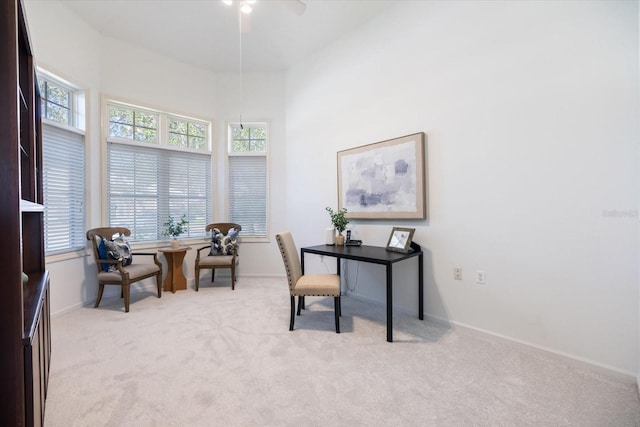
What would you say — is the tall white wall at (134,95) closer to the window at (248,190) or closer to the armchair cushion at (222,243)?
the window at (248,190)

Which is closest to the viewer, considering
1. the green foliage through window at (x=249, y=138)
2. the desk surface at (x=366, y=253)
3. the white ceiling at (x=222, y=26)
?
the desk surface at (x=366, y=253)

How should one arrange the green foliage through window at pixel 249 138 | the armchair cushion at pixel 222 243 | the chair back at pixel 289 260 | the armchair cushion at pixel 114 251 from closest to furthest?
the chair back at pixel 289 260, the armchair cushion at pixel 114 251, the armchair cushion at pixel 222 243, the green foliage through window at pixel 249 138

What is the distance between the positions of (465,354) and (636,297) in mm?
1149

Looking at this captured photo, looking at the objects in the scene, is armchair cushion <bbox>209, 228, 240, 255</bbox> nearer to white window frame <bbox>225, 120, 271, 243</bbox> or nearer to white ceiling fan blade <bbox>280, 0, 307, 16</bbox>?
white window frame <bbox>225, 120, 271, 243</bbox>

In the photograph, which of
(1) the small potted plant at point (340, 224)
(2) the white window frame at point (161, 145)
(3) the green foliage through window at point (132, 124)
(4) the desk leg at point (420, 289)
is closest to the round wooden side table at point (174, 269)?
(2) the white window frame at point (161, 145)

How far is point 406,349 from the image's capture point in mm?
2322

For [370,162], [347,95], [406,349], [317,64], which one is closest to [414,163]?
[370,162]

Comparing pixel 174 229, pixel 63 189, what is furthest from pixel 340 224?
pixel 63 189

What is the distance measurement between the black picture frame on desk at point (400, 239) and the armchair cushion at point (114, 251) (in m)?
3.20

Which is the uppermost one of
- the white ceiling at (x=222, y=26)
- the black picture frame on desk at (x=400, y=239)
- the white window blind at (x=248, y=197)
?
the white ceiling at (x=222, y=26)

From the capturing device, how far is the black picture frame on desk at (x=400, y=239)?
2815 millimetres

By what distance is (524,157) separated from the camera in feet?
7.44

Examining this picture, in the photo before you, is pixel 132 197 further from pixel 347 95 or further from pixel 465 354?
pixel 465 354

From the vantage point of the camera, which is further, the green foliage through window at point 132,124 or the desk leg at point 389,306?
the green foliage through window at point 132,124
